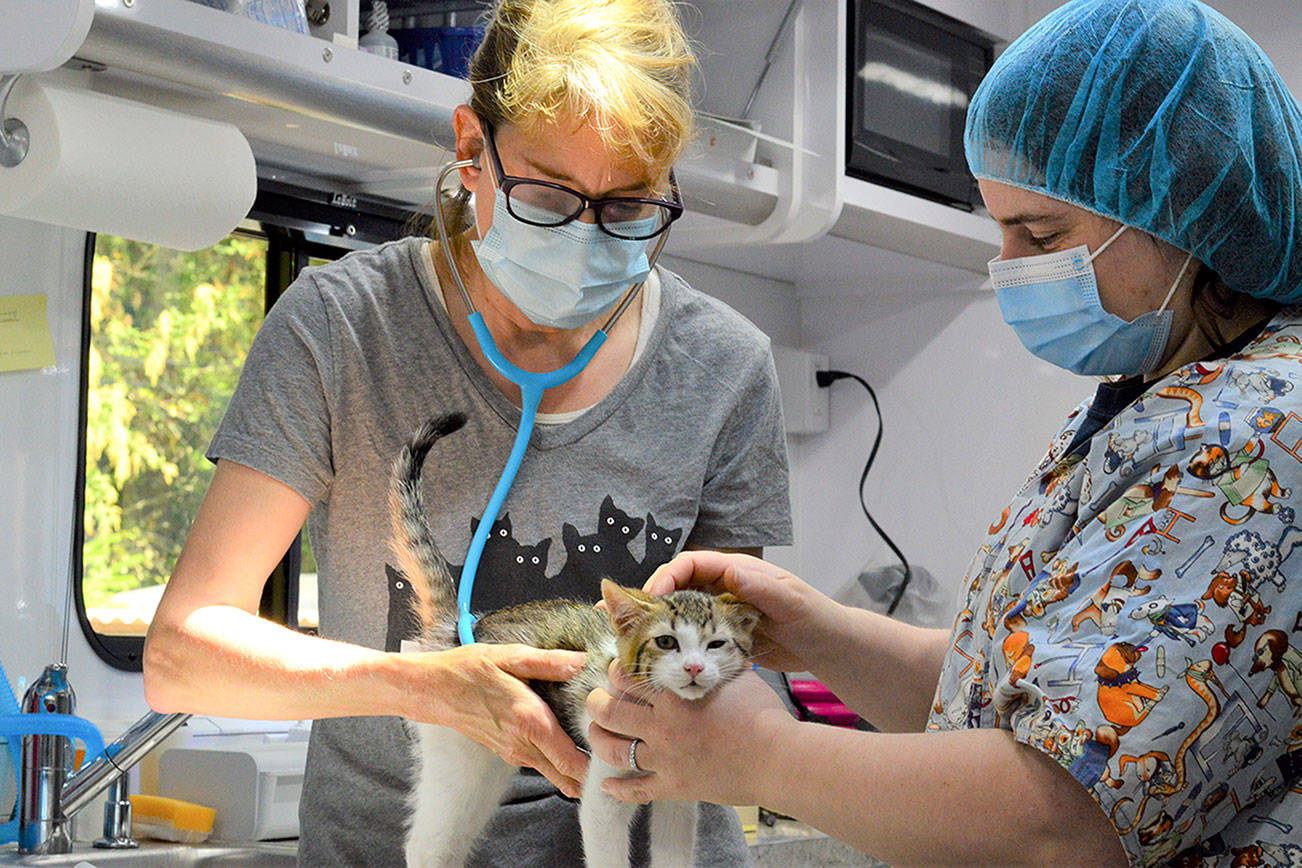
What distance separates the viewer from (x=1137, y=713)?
71 centimetres

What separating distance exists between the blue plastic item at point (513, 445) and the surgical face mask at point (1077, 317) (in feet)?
1.44

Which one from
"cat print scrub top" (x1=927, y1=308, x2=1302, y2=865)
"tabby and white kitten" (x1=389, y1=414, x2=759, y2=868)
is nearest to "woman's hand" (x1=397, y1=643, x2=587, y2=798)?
"tabby and white kitten" (x1=389, y1=414, x2=759, y2=868)

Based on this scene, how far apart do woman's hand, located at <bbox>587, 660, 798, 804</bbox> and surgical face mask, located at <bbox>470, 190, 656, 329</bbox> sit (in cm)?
44

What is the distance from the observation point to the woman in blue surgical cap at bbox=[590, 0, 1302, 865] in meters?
0.72

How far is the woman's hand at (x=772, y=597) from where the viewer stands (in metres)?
1.14

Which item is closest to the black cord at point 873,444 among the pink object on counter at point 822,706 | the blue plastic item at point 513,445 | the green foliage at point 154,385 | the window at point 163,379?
the pink object on counter at point 822,706

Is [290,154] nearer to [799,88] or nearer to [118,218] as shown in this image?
[118,218]

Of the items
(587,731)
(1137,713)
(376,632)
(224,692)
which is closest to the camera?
(1137,713)

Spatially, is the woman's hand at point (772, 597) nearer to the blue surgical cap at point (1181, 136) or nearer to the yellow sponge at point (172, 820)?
the blue surgical cap at point (1181, 136)

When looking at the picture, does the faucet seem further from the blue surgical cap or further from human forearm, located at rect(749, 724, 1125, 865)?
the blue surgical cap

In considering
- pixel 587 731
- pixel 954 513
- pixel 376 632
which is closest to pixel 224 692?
pixel 376 632

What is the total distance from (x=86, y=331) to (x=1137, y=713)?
1816 mm

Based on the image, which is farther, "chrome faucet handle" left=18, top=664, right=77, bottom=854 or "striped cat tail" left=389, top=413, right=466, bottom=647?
"chrome faucet handle" left=18, top=664, right=77, bottom=854

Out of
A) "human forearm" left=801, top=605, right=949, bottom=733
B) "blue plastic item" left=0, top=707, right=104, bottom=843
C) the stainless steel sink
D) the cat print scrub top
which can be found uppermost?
the cat print scrub top
